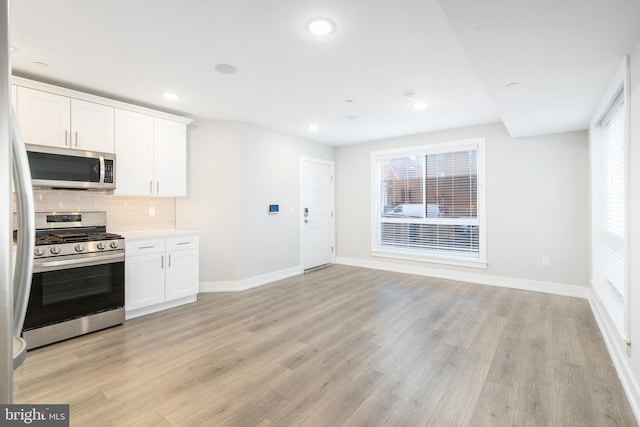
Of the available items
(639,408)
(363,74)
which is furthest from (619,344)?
(363,74)

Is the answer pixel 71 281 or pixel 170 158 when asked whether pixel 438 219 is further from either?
pixel 71 281

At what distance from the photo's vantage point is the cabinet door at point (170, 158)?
12.5 ft

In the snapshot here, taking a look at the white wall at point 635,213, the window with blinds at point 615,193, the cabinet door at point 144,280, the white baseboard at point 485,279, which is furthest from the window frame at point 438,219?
the cabinet door at point 144,280

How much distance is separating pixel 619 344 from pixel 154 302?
4.42 meters

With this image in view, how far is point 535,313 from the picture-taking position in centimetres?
349

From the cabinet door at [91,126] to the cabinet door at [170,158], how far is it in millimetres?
518

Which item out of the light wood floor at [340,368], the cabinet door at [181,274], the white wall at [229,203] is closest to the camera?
the light wood floor at [340,368]

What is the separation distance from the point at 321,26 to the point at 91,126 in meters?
2.76

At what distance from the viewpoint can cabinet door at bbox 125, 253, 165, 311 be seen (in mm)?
3299

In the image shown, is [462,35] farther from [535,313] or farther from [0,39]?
[535,313]

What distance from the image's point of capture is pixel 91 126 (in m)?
3.26

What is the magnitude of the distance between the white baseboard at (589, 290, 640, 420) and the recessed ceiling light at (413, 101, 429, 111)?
112 inches

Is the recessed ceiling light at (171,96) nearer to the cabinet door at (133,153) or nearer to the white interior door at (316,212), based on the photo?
the cabinet door at (133,153)

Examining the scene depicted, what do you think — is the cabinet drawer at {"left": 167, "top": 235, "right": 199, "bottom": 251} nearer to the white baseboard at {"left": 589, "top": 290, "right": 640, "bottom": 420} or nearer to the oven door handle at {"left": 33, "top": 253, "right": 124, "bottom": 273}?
the oven door handle at {"left": 33, "top": 253, "right": 124, "bottom": 273}
